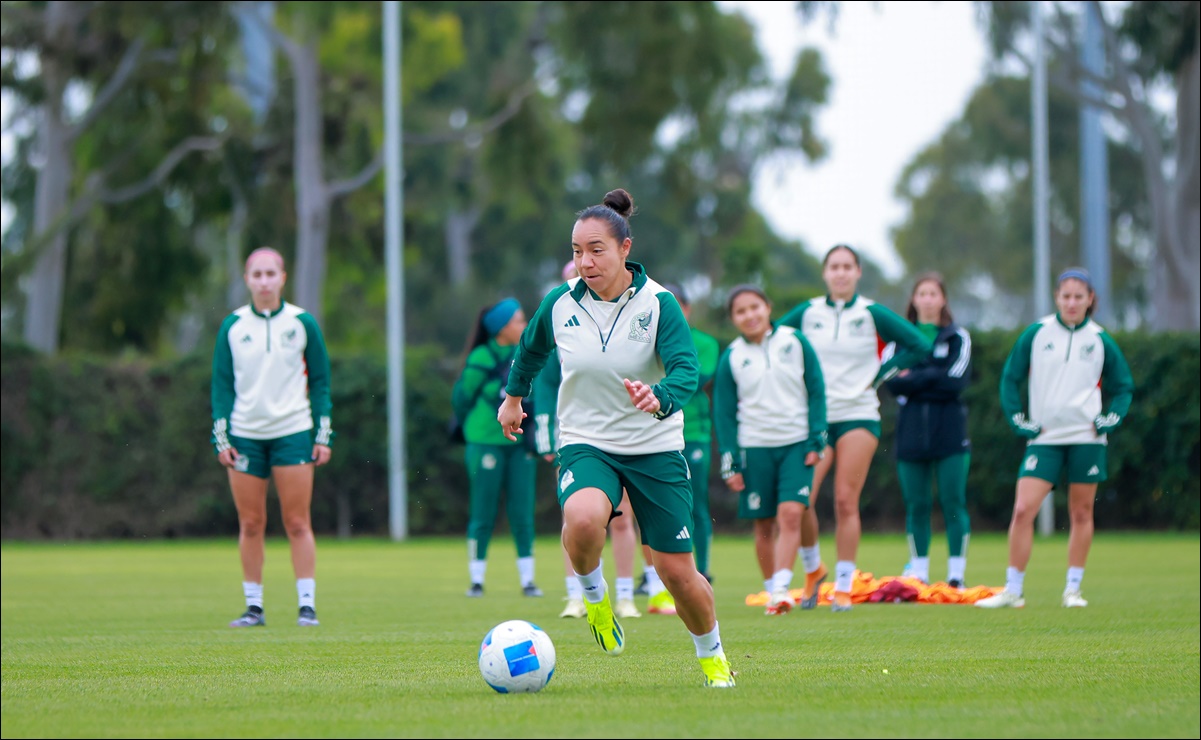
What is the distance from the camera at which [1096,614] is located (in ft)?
33.3

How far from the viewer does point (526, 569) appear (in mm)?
12656

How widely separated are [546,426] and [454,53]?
3059 cm

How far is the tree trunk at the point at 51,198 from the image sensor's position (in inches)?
1116

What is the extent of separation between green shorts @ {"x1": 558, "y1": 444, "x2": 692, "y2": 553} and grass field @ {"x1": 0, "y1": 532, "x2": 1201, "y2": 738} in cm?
66

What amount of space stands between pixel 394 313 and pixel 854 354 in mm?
13389

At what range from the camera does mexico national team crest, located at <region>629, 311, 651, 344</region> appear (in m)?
6.66

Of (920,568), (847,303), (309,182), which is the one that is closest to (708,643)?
(847,303)

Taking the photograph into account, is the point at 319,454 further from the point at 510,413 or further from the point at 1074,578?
the point at 1074,578

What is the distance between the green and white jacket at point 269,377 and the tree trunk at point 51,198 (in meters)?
19.4

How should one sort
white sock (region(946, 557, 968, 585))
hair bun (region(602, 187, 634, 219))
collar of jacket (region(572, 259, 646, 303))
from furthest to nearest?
1. white sock (region(946, 557, 968, 585))
2. hair bun (region(602, 187, 634, 219))
3. collar of jacket (region(572, 259, 646, 303))

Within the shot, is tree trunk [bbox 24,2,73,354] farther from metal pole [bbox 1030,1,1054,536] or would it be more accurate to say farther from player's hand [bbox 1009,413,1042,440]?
player's hand [bbox 1009,413,1042,440]

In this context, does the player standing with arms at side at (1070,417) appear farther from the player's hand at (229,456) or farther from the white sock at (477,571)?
the player's hand at (229,456)

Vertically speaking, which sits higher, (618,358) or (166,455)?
(618,358)

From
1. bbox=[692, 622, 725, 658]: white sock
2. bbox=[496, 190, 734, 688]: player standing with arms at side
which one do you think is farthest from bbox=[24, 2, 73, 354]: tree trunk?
bbox=[692, 622, 725, 658]: white sock
